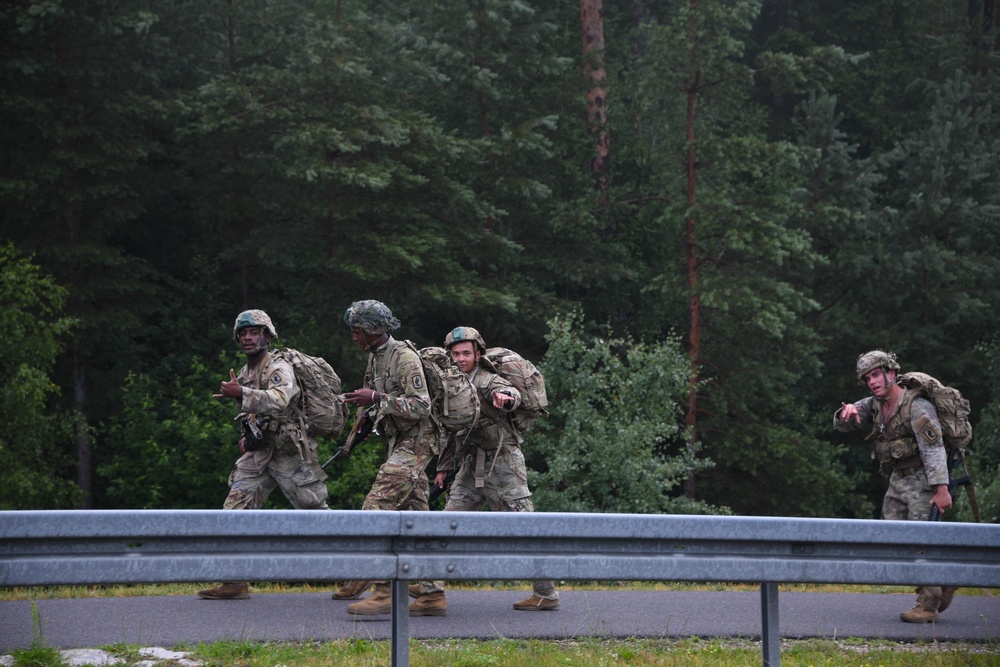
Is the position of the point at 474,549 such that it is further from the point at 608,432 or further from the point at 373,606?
the point at 608,432

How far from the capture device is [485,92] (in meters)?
25.6

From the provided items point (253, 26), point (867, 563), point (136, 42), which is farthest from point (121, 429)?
point (867, 563)

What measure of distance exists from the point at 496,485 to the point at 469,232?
16452 mm

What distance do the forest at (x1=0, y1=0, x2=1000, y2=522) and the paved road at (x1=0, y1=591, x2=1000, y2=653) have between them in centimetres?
1136

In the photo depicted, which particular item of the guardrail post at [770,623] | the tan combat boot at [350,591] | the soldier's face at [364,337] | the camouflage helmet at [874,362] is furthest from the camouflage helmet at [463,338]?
the guardrail post at [770,623]

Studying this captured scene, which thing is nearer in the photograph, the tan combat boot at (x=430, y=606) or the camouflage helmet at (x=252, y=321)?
the tan combat boot at (x=430, y=606)

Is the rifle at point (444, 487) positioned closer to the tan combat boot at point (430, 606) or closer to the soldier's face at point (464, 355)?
the soldier's face at point (464, 355)

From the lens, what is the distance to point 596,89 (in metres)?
28.2

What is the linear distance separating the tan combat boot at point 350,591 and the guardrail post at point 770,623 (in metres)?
3.65

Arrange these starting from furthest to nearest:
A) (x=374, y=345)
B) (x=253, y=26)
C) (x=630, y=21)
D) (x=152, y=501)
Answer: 1. (x=630, y=21)
2. (x=253, y=26)
3. (x=152, y=501)
4. (x=374, y=345)

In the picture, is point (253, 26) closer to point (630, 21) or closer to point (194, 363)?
point (194, 363)

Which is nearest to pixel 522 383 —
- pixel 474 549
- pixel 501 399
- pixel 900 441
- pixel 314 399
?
pixel 501 399

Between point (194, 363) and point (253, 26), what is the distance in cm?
823

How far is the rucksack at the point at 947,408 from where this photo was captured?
27.2 feet
